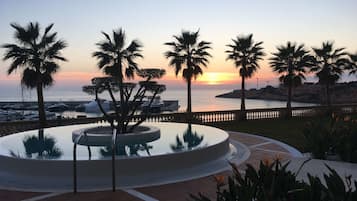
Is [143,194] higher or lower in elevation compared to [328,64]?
lower

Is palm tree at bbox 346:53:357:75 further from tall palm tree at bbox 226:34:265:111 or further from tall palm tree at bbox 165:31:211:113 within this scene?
tall palm tree at bbox 165:31:211:113

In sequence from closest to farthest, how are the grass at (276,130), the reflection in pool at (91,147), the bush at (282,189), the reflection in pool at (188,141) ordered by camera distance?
the bush at (282,189) < the reflection in pool at (91,147) < the reflection in pool at (188,141) < the grass at (276,130)

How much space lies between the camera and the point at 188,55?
2362 centimetres

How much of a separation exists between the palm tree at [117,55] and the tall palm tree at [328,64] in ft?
51.7

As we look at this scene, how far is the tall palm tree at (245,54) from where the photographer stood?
84.6 feet

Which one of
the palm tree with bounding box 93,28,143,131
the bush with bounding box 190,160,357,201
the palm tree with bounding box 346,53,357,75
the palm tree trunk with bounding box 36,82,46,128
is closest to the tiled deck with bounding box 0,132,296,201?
the bush with bounding box 190,160,357,201

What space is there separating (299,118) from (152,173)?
19.4 metres

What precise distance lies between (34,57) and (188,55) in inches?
387

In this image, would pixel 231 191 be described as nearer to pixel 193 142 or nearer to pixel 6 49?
pixel 193 142

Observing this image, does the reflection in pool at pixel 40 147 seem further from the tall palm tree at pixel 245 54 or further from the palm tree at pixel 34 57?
the tall palm tree at pixel 245 54

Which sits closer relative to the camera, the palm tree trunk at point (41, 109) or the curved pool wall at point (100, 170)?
the curved pool wall at point (100, 170)

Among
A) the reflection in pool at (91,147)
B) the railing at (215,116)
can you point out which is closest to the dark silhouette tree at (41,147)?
the reflection in pool at (91,147)

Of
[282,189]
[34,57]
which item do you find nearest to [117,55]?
[34,57]

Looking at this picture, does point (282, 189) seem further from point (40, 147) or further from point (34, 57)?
point (34, 57)
